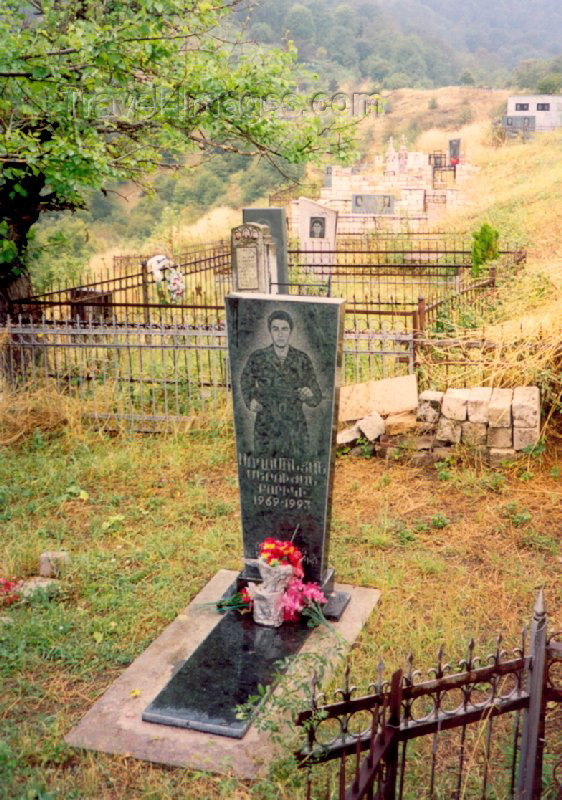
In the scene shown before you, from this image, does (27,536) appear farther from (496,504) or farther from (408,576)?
(496,504)

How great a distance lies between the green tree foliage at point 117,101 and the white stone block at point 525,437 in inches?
188

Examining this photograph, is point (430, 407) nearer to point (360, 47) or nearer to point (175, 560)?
point (175, 560)

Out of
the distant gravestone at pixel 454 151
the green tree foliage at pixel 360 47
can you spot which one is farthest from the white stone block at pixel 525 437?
the green tree foliage at pixel 360 47

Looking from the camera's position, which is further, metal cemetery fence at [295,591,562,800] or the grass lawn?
the grass lawn

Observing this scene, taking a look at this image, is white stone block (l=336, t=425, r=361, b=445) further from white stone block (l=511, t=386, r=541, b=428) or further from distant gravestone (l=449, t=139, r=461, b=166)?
distant gravestone (l=449, t=139, r=461, b=166)

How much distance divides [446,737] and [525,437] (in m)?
4.03

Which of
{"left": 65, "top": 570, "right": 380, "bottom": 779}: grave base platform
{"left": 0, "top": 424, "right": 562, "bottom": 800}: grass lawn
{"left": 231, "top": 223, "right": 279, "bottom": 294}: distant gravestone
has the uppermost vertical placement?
{"left": 231, "top": 223, "right": 279, "bottom": 294}: distant gravestone

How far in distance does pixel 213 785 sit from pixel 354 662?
1.23 meters

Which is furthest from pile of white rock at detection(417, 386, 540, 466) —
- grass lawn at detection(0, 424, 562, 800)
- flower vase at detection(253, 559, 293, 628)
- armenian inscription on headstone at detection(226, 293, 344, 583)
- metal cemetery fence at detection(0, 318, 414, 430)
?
flower vase at detection(253, 559, 293, 628)

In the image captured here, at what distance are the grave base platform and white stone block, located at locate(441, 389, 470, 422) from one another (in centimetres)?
288

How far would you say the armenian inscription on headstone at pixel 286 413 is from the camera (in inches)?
203

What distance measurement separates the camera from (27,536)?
6.49 metres

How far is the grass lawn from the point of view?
13.2 ft

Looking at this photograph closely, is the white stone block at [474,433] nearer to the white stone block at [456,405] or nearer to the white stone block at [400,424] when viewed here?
the white stone block at [456,405]
